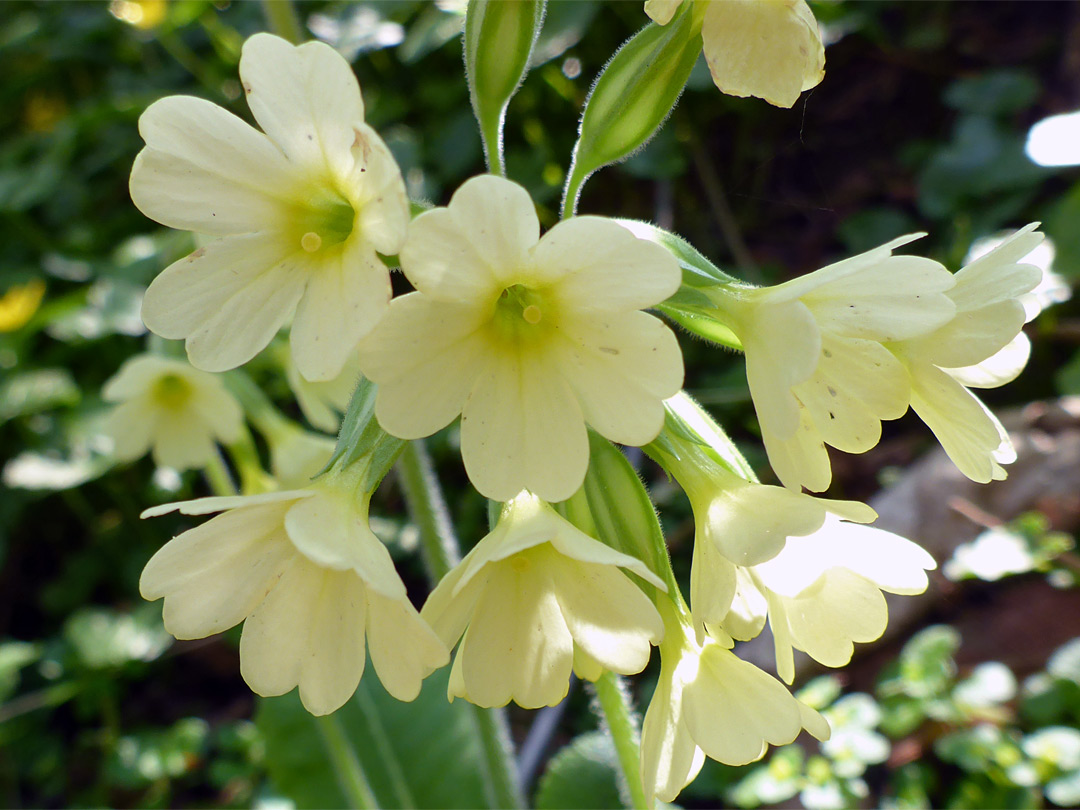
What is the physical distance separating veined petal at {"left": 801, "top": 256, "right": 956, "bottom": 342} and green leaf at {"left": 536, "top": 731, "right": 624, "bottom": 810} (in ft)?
4.40

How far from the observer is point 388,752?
2.47 meters

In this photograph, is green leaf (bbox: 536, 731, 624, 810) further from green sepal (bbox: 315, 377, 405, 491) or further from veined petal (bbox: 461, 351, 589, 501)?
veined petal (bbox: 461, 351, 589, 501)

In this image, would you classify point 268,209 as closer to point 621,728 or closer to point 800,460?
point 800,460

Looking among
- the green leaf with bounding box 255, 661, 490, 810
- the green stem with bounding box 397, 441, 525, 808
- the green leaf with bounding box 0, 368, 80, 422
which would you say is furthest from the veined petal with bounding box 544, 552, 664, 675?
the green leaf with bounding box 0, 368, 80, 422

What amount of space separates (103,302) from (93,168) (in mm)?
1090

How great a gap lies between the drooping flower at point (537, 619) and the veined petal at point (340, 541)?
9 centimetres

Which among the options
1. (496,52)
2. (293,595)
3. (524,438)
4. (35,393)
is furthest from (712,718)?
(35,393)

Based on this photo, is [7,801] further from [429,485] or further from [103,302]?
[429,485]

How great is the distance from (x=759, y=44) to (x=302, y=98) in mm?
587

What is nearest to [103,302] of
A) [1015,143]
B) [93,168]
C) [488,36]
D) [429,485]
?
[93,168]

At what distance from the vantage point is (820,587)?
111cm

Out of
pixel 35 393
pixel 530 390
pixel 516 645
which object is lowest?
pixel 35 393

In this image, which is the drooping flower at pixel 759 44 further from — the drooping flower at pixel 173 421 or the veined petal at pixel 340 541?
the drooping flower at pixel 173 421

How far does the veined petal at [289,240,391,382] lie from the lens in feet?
3.31
